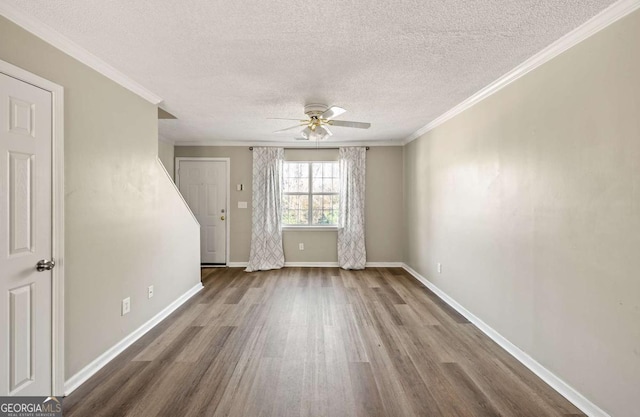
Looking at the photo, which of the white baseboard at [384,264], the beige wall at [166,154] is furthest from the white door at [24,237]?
the white baseboard at [384,264]

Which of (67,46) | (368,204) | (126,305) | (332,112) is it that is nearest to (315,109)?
(332,112)

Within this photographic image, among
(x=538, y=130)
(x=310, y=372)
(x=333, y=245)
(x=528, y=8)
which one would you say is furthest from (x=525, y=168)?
(x=333, y=245)

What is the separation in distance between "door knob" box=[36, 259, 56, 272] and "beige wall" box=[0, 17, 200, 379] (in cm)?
15

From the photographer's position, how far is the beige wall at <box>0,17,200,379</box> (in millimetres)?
2027

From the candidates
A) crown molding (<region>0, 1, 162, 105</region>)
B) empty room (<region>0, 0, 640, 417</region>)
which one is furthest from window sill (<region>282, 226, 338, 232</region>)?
crown molding (<region>0, 1, 162, 105</region>)

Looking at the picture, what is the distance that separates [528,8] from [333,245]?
452 cm

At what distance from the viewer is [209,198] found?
5664mm

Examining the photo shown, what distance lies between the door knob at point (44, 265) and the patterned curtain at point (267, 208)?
3682mm

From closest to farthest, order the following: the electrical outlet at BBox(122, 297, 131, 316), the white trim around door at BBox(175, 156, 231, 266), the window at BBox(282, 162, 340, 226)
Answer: the electrical outlet at BBox(122, 297, 131, 316)
the white trim around door at BBox(175, 156, 231, 266)
the window at BBox(282, 162, 340, 226)

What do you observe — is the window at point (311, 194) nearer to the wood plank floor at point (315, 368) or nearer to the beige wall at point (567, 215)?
the wood plank floor at point (315, 368)

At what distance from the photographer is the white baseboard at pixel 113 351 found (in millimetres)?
2050

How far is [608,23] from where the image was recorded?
1697 millimetres

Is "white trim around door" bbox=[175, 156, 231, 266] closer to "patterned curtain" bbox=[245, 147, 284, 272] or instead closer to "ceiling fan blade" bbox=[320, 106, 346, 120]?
"patterned curtain" bbox=[245, 147, 284, 272]

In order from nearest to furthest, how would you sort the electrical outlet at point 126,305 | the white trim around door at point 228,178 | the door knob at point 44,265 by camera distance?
the door knob at point 44,265
the electrical outlet at point 126,305
the white trim around door at point 228,178
